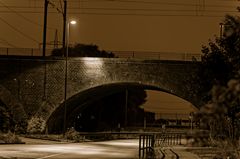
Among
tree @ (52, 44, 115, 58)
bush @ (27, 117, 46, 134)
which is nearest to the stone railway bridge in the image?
bush @ (27, 117, 46, 134)

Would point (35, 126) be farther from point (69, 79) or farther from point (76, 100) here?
point (76, 100)

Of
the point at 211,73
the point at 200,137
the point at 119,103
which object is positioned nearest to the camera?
the point at 200,137

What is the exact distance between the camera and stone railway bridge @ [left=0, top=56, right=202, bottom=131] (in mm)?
43406

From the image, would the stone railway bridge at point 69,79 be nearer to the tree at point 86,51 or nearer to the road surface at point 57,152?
the road surface at point 57,152

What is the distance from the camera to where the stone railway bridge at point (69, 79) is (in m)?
43.4

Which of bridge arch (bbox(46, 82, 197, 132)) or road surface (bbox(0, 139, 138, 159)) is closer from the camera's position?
road surface (bbox(0, 139, 138, 159))

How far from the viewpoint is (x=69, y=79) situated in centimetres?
4428

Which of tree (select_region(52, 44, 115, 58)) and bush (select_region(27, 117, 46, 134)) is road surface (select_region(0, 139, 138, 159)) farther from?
tree (select_region(52, 44, 115, 58))

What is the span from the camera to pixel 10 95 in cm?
4475

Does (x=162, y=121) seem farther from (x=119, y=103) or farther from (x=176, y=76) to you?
(x=176, y=76)

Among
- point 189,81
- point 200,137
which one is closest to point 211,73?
point 189,81

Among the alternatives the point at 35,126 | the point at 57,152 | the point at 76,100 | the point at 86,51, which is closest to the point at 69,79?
the point at 35,126

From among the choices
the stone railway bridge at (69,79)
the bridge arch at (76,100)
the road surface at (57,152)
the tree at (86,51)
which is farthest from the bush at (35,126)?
the tree at (86,51)

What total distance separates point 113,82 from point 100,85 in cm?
108
